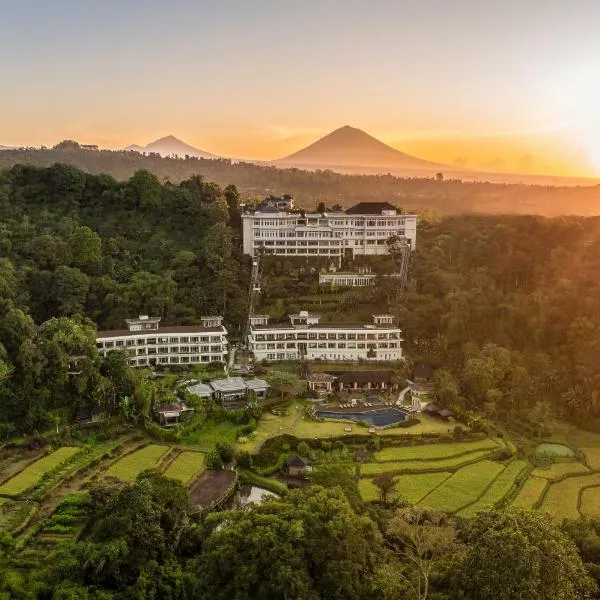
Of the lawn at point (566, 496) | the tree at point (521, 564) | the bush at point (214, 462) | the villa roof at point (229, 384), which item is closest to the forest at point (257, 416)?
the tree at point (521, 564)

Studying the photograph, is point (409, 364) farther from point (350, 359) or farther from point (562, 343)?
point (562, 343)

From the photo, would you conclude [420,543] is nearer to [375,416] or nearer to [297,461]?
[297,461]

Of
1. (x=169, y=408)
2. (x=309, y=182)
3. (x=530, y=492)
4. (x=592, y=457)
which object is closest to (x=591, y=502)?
(x=530, y=492)

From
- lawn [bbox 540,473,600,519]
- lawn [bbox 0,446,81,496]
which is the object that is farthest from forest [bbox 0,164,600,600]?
lawn [bbox 540,473,600,519]

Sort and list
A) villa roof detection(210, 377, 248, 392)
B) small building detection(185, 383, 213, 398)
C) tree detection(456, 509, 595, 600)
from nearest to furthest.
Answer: tree detection(456, 509, 595, 600)
small building detection(185, 383, 213, 398)
villa roof detection(210, 377, 248, 392)

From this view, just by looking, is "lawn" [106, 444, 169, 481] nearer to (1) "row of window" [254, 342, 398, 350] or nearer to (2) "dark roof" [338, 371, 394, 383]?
(2) "dark roof" [338, 371, 394, 383]

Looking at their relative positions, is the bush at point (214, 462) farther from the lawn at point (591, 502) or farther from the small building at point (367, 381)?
the lawn at point (591, 502)
